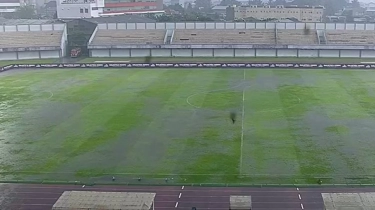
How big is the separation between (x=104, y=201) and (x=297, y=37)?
59162 mm

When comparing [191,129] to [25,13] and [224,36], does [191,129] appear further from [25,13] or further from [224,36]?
[25,13]

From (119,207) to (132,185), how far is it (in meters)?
5.72

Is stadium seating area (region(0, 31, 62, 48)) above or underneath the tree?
underneath

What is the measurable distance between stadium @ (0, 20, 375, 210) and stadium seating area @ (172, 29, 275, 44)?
1.50 m

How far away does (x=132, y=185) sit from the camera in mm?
23781

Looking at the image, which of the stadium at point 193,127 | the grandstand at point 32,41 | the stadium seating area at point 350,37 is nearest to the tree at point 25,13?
the grandstand at point 32,41

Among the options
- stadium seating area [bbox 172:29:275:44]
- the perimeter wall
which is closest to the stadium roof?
the perimeter wall

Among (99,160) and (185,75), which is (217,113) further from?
(185,75)

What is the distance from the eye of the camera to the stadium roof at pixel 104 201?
18109 millimetres

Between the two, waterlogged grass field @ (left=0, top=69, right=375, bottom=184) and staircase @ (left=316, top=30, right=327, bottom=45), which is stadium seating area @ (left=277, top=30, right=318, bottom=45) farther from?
waterlogged grass field @ (left=0, top=69, right=375, bottom=184)

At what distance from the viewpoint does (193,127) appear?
33469 millimetres

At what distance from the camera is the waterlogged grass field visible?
84.3ft

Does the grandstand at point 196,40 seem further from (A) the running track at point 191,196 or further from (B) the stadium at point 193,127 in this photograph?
(A) the running track at point 191,196

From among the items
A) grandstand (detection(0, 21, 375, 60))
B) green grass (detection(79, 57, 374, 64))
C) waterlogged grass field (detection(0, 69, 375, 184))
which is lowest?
waterlogged grass field (detection(0, 69, 375, 184))
